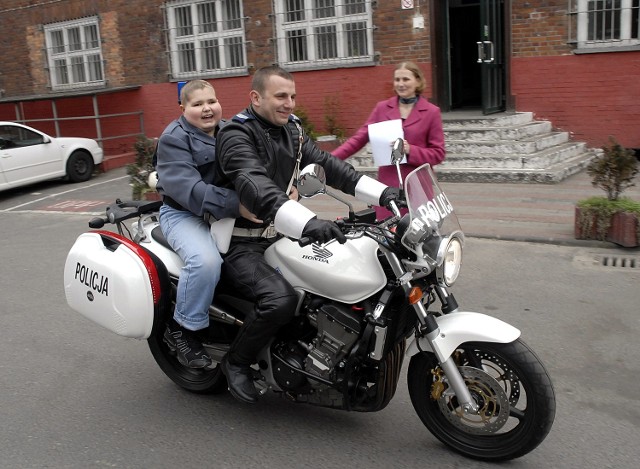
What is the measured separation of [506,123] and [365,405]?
8.71m

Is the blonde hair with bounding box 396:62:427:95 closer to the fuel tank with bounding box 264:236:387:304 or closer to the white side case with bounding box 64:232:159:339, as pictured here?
the fuel tank with bounding box 264:236:387:304

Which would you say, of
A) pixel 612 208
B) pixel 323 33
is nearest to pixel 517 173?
pixel 612 208

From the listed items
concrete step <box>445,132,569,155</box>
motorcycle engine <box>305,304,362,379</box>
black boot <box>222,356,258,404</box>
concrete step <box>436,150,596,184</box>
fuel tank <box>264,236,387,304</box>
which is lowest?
black boot <box>222,356,258,404</box>

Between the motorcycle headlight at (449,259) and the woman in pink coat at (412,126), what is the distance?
2010 millimetres

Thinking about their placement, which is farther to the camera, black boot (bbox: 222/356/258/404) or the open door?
the open door

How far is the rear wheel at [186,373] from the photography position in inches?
164

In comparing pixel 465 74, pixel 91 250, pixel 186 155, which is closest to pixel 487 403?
pixel 186 155

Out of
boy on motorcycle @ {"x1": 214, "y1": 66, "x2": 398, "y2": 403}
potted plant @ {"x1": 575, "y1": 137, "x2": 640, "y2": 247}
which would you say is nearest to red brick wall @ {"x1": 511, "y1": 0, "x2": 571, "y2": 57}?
potted plant @ {"x1": 575, "y1": 137, "x2": 640, "y2": 247}

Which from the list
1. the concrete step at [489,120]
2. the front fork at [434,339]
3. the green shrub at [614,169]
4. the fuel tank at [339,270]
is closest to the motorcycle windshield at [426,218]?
the front fork at [434,339]

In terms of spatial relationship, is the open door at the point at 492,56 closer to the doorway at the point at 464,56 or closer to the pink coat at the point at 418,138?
the doorway at the point at 464,56

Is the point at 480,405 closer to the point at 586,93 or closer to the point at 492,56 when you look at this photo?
the point at 586,93

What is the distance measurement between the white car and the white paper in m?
9.36

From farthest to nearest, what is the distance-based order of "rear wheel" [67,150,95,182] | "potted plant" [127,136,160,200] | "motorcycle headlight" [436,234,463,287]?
"rear wheel" [67,150,95,182] < "potted plant" [127,136,160,200] < "motorcycle headlight" [436,234,463,287]

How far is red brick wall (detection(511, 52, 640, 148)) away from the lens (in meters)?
10.9
